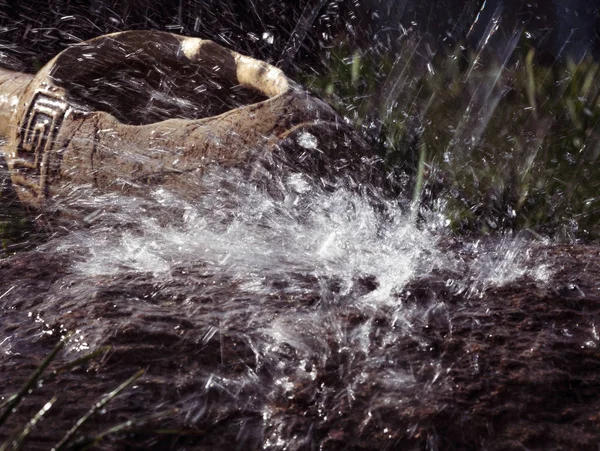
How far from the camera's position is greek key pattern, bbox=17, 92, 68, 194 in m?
2.97

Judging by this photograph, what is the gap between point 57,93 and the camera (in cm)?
301

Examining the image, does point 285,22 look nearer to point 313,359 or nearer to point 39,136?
point 39,136

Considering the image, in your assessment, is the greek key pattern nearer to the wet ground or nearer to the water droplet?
the water droplet

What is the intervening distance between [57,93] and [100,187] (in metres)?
0.42

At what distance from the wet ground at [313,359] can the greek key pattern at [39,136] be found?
1.04 metres

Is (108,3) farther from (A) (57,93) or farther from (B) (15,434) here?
(B) (15,434)

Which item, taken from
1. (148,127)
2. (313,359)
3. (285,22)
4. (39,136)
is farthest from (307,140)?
(285,22)

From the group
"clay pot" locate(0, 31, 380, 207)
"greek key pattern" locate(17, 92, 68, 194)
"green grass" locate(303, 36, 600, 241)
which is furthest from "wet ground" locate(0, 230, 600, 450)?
"green grass" locate(303, 36, 600, 241)

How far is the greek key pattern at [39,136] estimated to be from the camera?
2.97 m

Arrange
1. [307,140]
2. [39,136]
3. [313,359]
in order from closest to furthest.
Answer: [313,359] → [307,140] → [39,136]

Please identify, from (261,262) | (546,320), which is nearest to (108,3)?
(261,262)

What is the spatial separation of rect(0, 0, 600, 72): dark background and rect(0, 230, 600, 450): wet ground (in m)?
3.60

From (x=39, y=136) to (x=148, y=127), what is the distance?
0.44m

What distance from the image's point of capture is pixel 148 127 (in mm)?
2877
